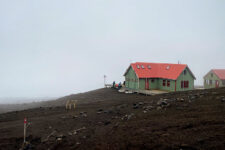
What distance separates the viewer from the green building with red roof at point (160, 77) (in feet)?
104

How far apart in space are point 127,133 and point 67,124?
265 inches

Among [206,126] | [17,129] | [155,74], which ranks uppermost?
[155,74]

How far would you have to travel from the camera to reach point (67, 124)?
47.6 feet

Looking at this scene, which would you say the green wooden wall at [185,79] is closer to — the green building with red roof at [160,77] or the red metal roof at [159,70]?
the green building with red roof at [160,77]

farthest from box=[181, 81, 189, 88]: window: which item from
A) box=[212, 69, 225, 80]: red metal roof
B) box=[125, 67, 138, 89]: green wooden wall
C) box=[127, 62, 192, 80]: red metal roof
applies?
box=[212, 69, 225, 80]: red metal roof

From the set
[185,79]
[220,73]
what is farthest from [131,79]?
[220,73]

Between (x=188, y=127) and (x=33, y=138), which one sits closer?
(x=188, y=127)

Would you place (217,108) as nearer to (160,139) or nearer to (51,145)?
(160,139)

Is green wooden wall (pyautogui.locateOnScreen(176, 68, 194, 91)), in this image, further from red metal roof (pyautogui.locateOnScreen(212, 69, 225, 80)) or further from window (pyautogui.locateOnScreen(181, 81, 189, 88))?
red metal roof (pyautogui.locateOnScreen(212, 69, 225, 80))

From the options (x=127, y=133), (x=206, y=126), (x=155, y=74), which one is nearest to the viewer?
(x=206, y=126)

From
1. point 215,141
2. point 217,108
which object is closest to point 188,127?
point 215,141

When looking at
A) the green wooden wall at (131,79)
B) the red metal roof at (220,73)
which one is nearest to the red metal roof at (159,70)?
the green wooden wall at (131,79)

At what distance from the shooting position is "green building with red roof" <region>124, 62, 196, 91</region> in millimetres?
31809

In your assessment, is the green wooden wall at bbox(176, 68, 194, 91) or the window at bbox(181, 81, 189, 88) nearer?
the green wooden wall at bbox(176, 68, 194, 91)
